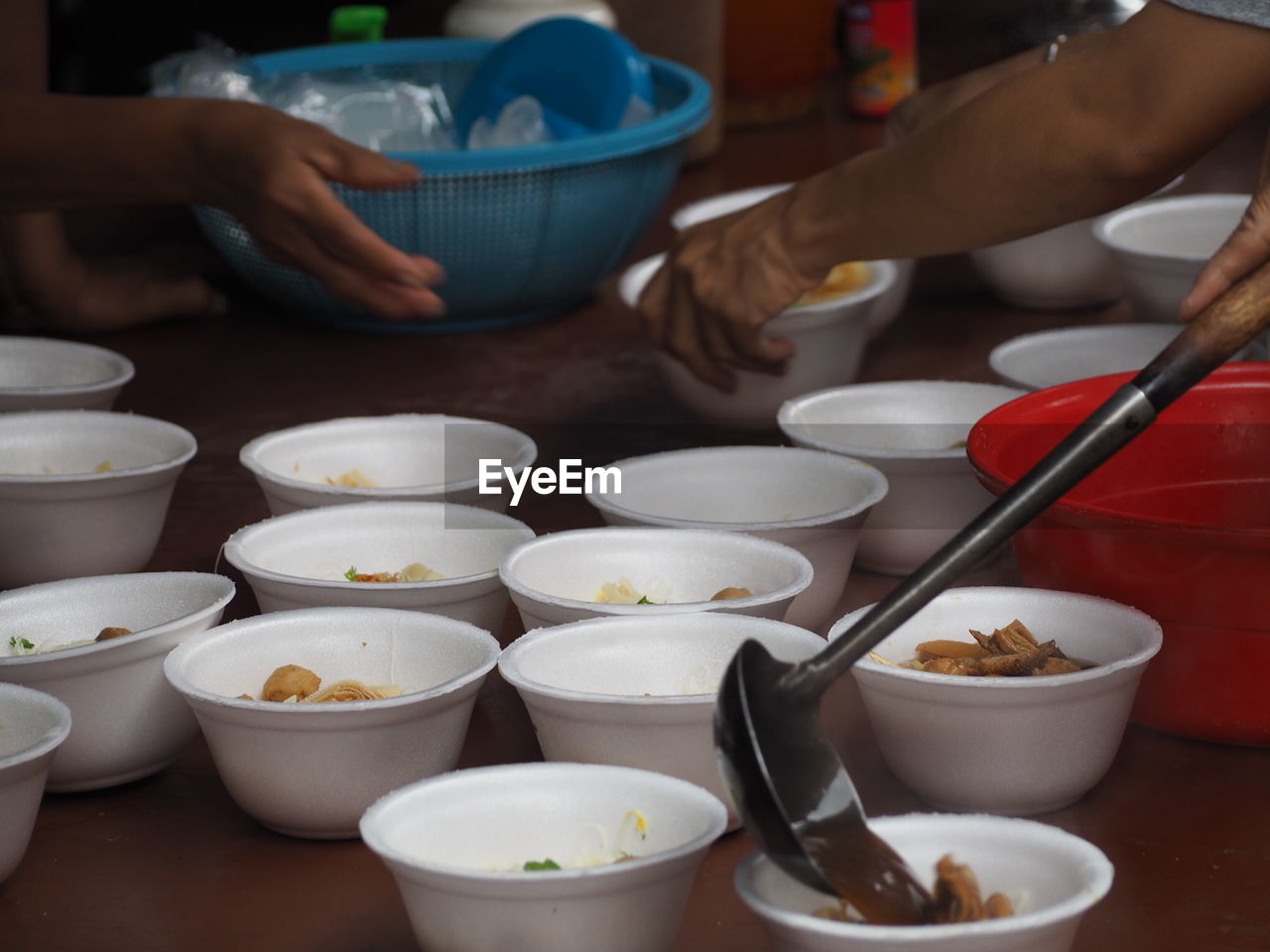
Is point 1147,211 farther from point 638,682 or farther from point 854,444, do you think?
point 638,682

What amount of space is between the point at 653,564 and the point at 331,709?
1.45 feet

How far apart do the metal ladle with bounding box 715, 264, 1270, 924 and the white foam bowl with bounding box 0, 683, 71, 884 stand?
52 cm

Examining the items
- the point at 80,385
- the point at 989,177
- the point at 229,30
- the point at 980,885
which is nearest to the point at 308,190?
the point at 80,385

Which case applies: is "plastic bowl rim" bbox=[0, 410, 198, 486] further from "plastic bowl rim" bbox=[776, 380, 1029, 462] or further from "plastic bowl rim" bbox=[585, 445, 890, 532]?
"plastic bowl rim" bbox=[776, 380, 1029, 462]

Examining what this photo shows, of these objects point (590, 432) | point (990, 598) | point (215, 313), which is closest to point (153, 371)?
point (215, 313)

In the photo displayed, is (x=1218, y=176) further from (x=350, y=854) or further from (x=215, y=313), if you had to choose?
(x=350, y=854)

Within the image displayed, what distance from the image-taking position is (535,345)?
254 cm

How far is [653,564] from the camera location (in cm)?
155

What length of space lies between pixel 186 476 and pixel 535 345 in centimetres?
67

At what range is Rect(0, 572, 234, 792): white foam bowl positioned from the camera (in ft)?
4.31

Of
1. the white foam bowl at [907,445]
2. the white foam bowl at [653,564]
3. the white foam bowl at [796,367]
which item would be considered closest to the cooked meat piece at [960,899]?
the white foam bowl at [653,564]

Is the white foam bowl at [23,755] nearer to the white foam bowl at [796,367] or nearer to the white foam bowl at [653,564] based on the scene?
the white foam bowl at [653,564]

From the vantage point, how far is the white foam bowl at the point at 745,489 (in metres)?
1.64

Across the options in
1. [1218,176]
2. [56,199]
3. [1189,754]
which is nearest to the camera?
[1189,754]
